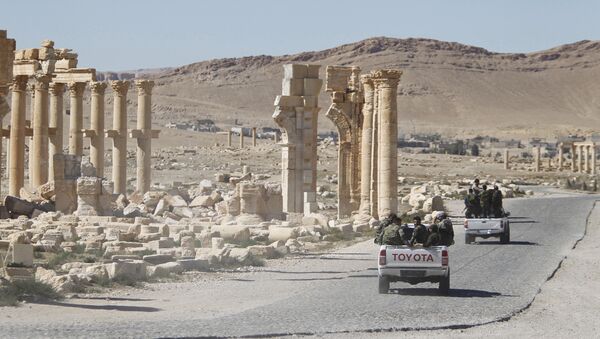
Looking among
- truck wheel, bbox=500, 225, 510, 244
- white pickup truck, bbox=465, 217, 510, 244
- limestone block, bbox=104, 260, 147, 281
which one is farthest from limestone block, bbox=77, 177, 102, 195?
limestone block, bbox=104, 260, 147, 281

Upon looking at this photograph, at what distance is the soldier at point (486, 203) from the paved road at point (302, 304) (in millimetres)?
4273

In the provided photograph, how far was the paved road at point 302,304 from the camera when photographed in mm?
16719

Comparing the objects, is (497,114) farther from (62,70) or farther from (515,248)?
(515,248)

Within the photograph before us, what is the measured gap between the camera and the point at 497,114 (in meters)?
188

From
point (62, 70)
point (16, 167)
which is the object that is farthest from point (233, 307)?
point (62, 70)

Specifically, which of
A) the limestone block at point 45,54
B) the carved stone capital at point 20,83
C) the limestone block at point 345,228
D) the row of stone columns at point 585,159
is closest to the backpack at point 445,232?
the limestone block at point 345,228

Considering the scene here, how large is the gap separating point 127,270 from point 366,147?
63.8 feet

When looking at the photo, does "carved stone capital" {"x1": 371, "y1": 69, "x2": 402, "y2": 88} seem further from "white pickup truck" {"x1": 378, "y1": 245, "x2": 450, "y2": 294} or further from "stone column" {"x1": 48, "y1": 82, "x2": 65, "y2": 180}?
"white pickup truck" {"x1": 378, "y1": 245, "x2": 450, "y2": 294}

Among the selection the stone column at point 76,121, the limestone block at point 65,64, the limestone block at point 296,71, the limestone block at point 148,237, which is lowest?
the limestone block at point 148,237

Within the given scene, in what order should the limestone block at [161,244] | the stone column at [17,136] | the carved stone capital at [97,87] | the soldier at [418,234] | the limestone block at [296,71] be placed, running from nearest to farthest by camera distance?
1. the soldier at [418,234]
2. the limestone block at [161,244]
3. the limestone block at [296,71]
4. the stone column at [17,136]
5. the carved stone capital at [97,87]

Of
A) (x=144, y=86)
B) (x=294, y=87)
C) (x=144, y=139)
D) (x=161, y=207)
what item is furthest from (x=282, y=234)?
(x=144, y=86)

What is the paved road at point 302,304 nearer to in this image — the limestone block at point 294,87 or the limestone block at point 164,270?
the limestone block at point 164,270

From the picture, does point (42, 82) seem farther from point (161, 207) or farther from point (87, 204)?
point (87, 204)

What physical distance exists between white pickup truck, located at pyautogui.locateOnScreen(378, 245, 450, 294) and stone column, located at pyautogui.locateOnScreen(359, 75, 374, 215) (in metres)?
19.3
